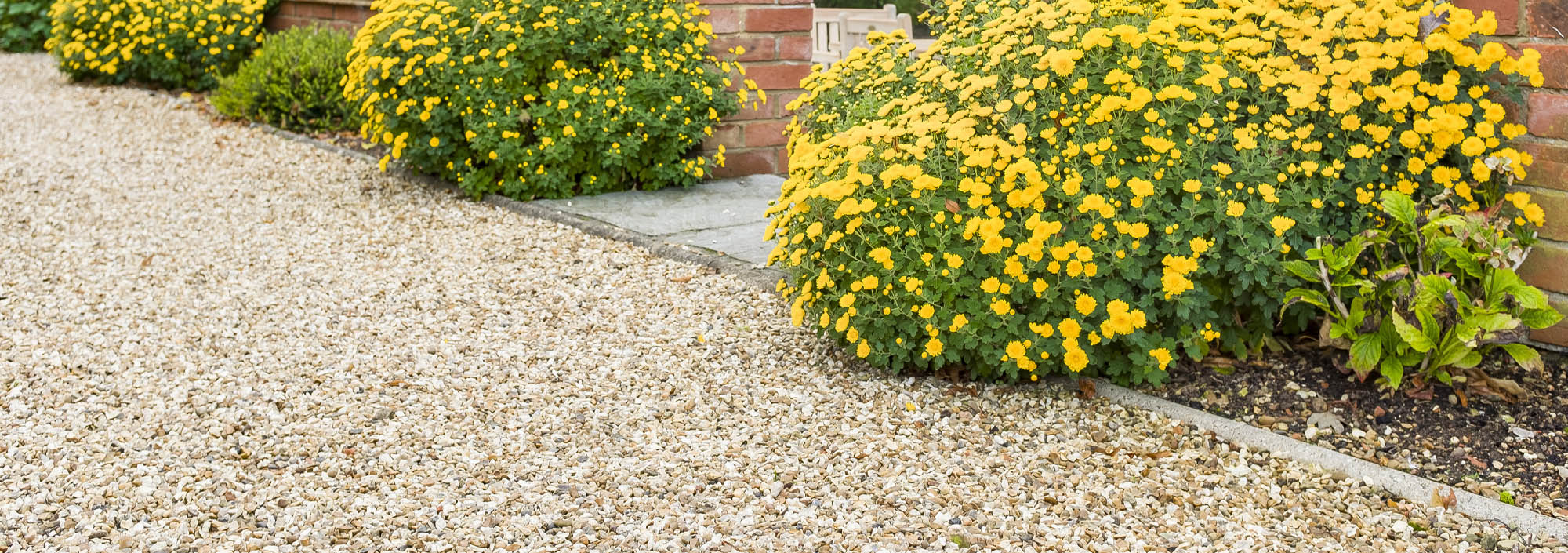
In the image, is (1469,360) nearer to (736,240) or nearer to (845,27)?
(736,240)

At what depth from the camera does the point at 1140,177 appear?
2.83 m

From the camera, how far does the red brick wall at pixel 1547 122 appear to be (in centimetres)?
284

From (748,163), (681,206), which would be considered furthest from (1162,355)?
(748,163)

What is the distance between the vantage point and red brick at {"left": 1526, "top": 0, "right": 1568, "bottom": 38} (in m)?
2.81

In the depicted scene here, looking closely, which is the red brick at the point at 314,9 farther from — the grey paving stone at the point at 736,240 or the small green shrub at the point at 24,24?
the small green shrub at the point at 24,24

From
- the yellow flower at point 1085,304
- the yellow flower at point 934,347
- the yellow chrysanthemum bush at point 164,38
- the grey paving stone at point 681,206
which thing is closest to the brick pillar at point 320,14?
the yellow chrysanthemum bush at point 164,38

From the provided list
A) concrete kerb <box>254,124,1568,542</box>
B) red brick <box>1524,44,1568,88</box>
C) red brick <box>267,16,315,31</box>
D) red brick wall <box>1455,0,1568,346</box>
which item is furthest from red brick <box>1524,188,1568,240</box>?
red brick <box>267,16,315,31</box>

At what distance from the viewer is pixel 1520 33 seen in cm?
288

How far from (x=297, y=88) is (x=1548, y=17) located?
6.14 meters

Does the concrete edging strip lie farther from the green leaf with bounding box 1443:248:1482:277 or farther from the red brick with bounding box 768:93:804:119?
the red brick with bounding box 768:93:804:119

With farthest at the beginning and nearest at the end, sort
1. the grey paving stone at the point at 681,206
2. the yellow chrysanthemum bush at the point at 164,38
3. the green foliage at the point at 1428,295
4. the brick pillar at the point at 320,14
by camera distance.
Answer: the yellow chrysanthemum bush at the point at 164,38
the brick pillar at the point at 320,14
the grey paving stone at the point at 681,206
the green foliage at the point at 1428,295

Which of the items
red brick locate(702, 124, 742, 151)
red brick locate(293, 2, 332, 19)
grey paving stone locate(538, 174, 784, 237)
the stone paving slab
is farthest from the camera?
red brick locate(293, 2, 332, 19)

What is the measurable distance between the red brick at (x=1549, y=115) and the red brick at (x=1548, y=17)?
0.13m

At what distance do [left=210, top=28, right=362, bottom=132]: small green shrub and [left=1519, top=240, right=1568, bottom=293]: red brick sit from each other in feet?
18.3
